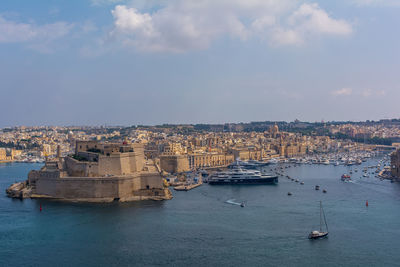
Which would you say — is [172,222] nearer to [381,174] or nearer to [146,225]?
[146,225]

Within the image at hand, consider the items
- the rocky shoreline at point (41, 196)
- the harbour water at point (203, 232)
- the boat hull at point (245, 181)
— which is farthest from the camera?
the boat hull at point (245, 181)

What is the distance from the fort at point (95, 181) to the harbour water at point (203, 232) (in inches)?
30.3

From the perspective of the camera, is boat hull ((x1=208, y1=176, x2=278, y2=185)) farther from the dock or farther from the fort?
the fort

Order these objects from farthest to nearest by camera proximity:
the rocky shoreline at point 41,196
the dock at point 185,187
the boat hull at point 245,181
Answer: the boat hull at point 245,181, the dock at point 185,187, the rocky shoreline at point 41,196

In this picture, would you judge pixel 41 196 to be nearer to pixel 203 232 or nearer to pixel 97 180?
pixel 97 180

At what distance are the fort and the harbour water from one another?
0.77 meters

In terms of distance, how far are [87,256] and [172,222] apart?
381 cm

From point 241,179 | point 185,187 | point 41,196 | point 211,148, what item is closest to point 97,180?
point 41,196

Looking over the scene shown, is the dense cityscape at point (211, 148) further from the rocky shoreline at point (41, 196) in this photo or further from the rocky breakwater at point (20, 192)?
the rocky shoreline at point (41, 196)

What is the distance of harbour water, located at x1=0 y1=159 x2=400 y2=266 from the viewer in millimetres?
11820

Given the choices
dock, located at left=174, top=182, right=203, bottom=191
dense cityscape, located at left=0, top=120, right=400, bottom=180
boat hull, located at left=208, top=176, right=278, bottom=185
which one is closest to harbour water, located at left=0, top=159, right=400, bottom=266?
dock, located at left=174, top=182, right=203, bottom=191

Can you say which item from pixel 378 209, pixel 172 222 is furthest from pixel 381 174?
pixel 172 222

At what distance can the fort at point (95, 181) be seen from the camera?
19047 mm

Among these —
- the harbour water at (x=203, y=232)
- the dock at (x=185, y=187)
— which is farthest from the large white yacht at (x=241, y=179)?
the harbour water at (x=203, y=232)
